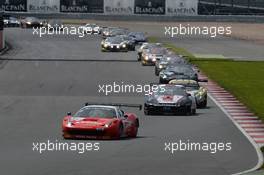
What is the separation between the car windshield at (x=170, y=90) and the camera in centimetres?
3478

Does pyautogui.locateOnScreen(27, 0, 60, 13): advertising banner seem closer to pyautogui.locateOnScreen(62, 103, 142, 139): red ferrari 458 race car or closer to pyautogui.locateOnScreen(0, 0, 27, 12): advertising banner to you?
pyautogui.locateOnScreen(0, 0, 27, 12): advertising banner

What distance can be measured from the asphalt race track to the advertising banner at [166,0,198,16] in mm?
44119

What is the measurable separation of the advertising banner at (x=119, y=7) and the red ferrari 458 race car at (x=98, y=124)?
80.0m

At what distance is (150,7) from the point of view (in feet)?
352

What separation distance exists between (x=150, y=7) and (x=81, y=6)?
744 centimetres

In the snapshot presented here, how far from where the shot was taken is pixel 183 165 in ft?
66.8

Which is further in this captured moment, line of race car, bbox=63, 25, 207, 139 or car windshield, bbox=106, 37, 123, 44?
Result: car windshield, bbox=106, 37, 123, 44

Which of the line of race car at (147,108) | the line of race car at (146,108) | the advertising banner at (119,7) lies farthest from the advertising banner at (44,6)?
the line of race car at (147,108)

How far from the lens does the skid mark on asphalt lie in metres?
29.2

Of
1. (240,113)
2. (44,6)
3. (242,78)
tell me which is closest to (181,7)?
(44,6)

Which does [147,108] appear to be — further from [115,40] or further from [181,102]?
[115,40]

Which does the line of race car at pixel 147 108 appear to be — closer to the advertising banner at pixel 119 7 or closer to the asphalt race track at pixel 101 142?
the asphalt race track at pixel 101 142

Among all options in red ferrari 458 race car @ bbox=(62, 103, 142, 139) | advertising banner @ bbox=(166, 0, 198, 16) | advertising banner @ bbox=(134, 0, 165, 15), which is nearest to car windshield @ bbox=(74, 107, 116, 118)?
red ferrari 458 race car @ bbox=(62, 103, 142, 139)

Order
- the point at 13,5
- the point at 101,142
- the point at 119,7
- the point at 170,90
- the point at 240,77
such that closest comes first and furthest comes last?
1. the point at 101,142
2. the point at 170,90
3. the point at 240,77
4. the point at 13,5
5. the point at 119,7
